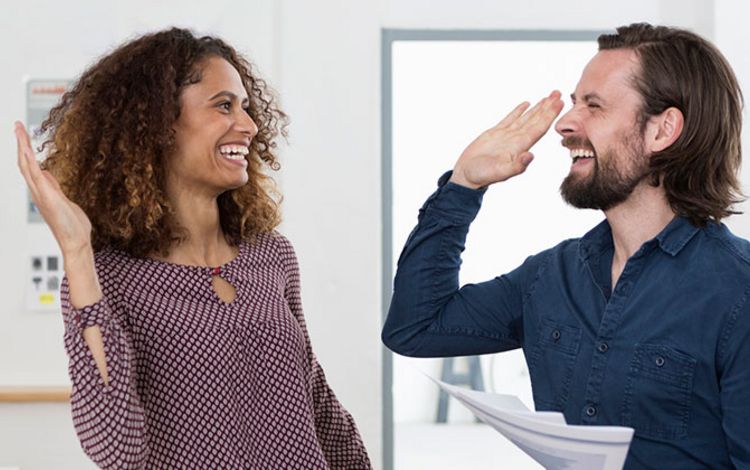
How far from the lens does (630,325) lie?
74.0 inches

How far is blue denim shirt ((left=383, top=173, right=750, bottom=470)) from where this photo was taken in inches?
69.7

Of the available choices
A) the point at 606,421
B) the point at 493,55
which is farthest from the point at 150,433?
the point at 493,55

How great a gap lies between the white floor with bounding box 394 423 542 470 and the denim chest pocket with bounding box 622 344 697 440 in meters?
2.38

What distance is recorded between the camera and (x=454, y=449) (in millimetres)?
4188

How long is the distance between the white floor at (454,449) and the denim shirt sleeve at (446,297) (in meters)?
2.02

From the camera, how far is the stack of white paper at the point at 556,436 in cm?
150

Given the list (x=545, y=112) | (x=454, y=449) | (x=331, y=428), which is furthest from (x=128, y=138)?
(x=454, y=449)

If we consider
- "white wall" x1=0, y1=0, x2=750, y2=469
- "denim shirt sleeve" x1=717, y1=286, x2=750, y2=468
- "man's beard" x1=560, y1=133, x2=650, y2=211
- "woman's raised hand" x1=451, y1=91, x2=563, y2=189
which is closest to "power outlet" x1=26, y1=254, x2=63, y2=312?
"white wall" x1=0, y1=0, x2=750, y2=469

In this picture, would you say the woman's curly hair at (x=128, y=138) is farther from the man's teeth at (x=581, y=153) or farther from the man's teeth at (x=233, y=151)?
the man's teeth at (x=581, y=153)

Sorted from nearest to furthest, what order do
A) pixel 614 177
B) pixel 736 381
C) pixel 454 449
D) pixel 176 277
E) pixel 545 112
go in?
pixel 736 381, pixel 176 277, pixel 614 177, pixel 545 112, pixel 454 449

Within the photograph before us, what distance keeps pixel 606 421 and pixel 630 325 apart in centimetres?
18

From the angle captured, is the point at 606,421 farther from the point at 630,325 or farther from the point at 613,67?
the point at 613,67

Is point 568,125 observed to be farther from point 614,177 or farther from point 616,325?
point 616,325

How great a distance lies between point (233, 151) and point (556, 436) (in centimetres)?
84
